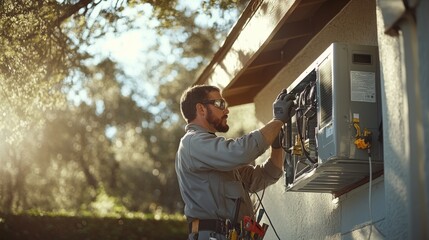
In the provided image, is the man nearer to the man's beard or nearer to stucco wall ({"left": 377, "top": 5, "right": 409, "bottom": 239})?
the man's beard

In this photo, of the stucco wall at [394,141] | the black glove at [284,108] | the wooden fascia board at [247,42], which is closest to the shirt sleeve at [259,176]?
the black glove at [284,108]

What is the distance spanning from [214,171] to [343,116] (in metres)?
1.33

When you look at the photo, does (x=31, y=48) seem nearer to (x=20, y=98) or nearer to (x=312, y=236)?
(x=20, y=98)

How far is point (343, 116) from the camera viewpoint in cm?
557

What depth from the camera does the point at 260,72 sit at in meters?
9.40

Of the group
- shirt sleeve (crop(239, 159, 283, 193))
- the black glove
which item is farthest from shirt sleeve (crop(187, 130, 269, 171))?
shirt sleeve (crop(239, 159, 283, 193))

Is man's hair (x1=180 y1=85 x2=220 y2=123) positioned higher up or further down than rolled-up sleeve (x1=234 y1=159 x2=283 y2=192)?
higher up

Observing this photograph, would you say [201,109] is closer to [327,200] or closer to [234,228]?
[234,228]

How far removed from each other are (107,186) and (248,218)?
2564cm

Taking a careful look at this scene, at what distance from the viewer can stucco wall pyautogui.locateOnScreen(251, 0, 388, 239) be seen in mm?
6219

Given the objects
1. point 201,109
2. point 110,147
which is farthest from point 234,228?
point 110,147

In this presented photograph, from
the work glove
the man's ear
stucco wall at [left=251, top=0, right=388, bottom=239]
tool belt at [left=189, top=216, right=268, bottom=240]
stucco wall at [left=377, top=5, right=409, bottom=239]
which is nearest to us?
stucco wall at [left=377, top=5, right=409, bottom=239]

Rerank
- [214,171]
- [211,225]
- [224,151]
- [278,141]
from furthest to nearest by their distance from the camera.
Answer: [278,141], [214,171], [211,225], [224,151]

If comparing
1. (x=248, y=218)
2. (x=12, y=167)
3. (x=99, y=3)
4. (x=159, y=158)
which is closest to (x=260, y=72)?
(x=99, y=3)
